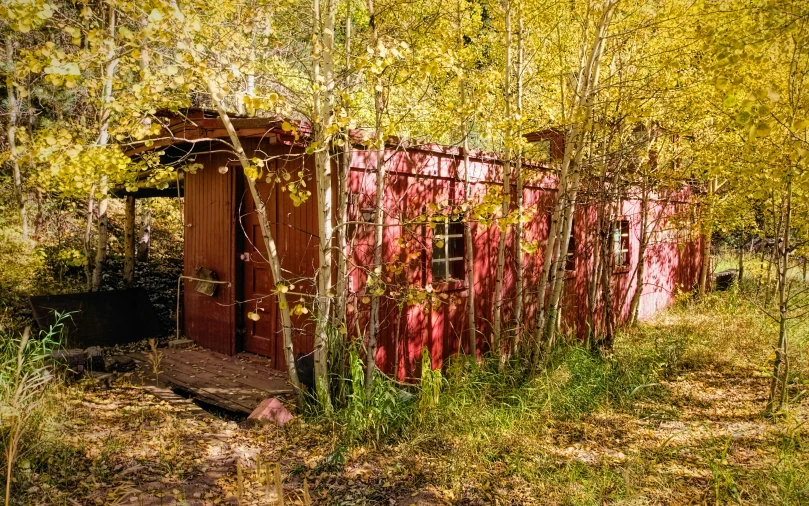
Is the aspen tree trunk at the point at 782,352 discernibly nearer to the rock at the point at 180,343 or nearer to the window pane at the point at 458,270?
the window pane at the point at 458,270

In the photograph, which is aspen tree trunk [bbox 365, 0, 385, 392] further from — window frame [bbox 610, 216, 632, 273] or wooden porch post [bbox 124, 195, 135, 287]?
window frame [bbox 610, 216, 632, 273]

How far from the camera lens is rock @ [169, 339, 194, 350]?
7.56 metres

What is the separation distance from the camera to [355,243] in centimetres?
568

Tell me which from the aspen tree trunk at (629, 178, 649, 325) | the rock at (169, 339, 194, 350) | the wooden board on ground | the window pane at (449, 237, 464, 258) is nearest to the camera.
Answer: the wooden board on ground

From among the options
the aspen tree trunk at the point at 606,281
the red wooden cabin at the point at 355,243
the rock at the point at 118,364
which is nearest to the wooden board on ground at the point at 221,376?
the rock at the point at 118,364

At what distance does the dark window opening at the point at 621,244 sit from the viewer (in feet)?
34.2

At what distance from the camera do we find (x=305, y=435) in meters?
4.65

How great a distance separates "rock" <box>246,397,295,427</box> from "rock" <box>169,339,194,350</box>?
3.24 m

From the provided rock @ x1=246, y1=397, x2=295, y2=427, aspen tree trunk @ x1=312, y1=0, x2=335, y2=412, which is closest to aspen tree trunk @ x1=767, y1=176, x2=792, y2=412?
aspen tree trunk @ x1=312, y1=0, x2=335, y2=412

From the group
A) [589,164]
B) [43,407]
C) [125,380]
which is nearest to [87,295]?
[125,380]

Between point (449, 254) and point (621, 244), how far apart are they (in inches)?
207

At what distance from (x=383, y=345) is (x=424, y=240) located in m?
1.40

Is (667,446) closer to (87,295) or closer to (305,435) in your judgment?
(305,435)

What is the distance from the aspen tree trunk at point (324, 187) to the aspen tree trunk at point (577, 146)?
2.61 metres
